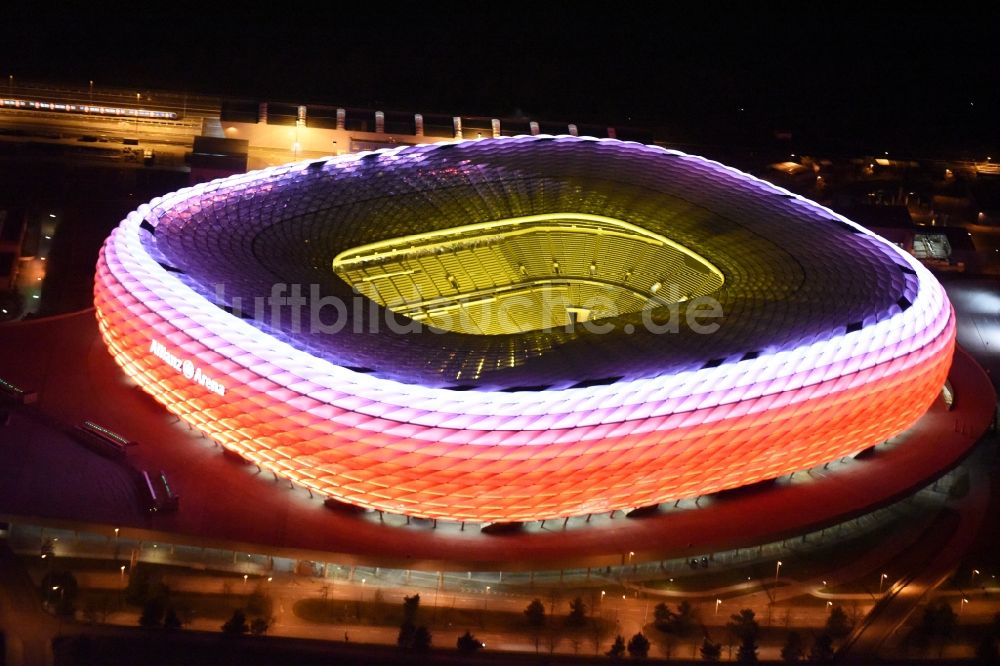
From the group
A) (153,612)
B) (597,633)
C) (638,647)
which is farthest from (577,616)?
(153,612)

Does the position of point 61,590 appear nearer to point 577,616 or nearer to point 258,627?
point 258,627

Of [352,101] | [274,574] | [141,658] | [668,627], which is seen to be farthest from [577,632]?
[352,101]

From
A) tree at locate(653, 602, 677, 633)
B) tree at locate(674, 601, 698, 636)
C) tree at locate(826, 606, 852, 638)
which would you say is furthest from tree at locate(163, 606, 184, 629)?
tree at locate(826, 606, 852, 638)

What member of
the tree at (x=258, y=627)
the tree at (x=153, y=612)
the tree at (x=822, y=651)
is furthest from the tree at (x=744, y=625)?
the tree at (x=153, y=612)

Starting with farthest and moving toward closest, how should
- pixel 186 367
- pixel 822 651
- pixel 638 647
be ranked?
pixel 186 367 → pixel 822 651 → pixel 638 647

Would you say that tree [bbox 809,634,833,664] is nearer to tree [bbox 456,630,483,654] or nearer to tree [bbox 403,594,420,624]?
tree [bbox 456,630,483,654]
